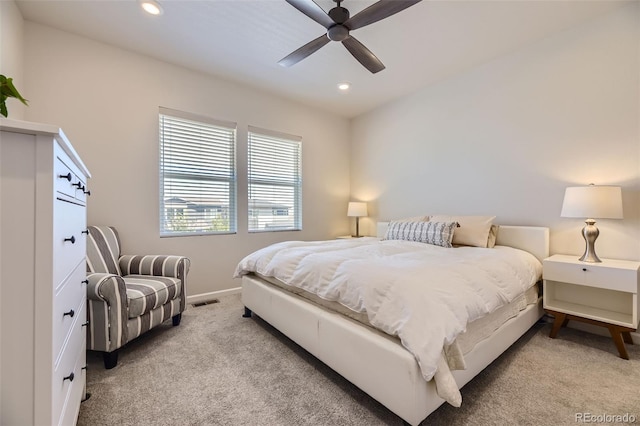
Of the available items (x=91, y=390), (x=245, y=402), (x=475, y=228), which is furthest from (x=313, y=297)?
(x=475, y=228)

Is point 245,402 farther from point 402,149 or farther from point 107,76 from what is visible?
point 402,149

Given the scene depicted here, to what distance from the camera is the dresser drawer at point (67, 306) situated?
0.91m

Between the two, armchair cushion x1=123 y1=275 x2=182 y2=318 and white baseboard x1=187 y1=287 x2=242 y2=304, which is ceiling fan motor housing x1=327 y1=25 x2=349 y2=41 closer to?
armchair cushion x1=123 y1=275 x2=182 y2=318

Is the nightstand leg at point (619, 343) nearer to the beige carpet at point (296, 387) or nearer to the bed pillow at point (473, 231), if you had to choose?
the beige carpet at point (296, 387)

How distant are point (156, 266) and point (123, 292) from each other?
0.65 meters

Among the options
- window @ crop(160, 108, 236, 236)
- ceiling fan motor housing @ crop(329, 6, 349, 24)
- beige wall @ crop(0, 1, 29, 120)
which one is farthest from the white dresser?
window @ crop(160, 108, 236, 236)

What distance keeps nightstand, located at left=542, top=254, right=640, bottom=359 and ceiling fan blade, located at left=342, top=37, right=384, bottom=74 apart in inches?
88.1

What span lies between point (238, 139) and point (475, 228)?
2.96 m

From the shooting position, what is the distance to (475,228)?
2.74m

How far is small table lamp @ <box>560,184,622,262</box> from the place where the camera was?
209 cm

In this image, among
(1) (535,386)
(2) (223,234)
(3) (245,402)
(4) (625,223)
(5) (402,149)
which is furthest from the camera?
(5) (402,149)

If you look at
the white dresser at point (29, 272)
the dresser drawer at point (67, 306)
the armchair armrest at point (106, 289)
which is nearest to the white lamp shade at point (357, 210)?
the armchair armrest at point (106, 289)
